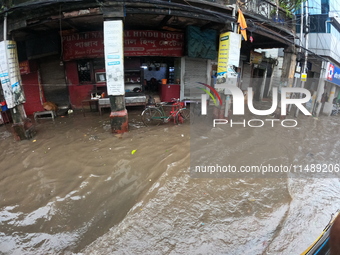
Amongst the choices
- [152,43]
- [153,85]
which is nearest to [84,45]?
[152,43]

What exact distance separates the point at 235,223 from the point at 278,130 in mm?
5649

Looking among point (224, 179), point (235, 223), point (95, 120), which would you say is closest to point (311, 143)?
point (224, 179)

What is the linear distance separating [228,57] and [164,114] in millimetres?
2938

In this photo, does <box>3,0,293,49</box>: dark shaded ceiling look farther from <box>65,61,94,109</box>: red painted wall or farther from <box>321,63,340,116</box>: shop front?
<box>321,63,340,116</box>: shop front

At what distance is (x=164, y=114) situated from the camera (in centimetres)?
741

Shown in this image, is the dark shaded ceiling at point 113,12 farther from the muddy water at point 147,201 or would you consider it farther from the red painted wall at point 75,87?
the muddy water at point 147,201

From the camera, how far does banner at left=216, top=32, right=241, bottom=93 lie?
6.76m

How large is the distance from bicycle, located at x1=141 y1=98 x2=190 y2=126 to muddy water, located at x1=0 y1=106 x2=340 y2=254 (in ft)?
4.14

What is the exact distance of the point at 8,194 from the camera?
3.87m

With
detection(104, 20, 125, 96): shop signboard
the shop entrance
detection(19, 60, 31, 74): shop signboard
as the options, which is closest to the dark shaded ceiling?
detection(104, 20, 125, 96): shop signboard

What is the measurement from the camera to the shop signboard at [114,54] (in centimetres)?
545

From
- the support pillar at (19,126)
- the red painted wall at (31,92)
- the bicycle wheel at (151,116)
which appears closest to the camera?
the support pillar at (19,126)

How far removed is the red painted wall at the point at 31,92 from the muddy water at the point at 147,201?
420cm

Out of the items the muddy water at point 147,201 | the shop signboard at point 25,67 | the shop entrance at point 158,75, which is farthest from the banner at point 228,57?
the shop signboard at point 25,67
